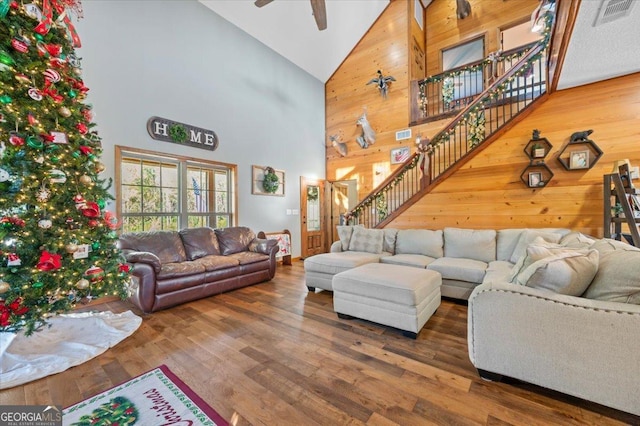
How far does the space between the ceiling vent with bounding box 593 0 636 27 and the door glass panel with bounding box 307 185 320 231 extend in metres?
5.36

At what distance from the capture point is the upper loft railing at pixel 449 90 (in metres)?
5.29

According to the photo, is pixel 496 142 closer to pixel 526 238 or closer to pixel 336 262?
pixel 526 238

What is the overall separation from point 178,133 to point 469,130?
16.5 ft

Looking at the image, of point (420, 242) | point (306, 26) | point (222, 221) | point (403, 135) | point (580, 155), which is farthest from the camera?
point (403, 135)

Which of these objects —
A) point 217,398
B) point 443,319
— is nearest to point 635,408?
point 443,319

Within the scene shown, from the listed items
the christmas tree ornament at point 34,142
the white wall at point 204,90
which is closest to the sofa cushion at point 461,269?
the white wall at point 204,90

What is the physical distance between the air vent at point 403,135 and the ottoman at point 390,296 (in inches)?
158

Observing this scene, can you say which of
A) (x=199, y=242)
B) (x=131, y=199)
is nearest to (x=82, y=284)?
(x=199, y=242)

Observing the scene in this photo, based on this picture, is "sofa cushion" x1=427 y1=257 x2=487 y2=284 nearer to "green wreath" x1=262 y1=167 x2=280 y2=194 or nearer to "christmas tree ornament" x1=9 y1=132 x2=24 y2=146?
"green wreath" x1=262 y1=167 x2=280 y2=194

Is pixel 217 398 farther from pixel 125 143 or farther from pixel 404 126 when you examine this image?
pixel 404 126

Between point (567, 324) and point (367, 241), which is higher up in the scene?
point (367, 241)

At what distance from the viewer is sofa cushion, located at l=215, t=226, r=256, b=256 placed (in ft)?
14.0

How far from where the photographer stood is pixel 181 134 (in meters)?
4.13

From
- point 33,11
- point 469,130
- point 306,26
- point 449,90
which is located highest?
point 306,26
